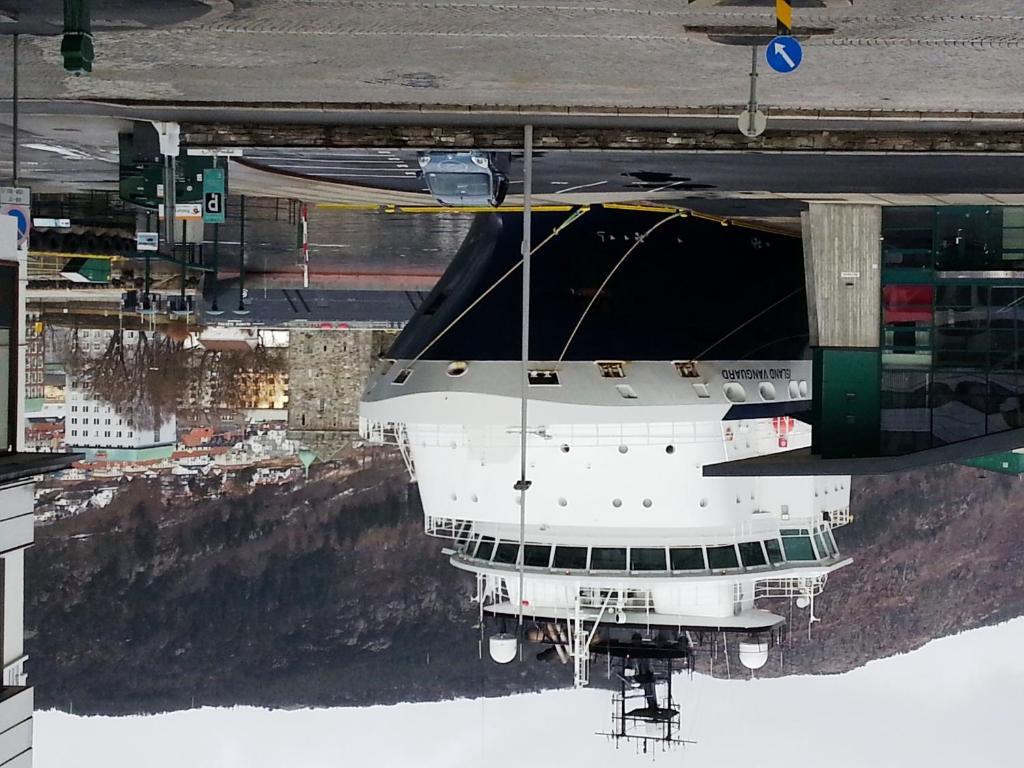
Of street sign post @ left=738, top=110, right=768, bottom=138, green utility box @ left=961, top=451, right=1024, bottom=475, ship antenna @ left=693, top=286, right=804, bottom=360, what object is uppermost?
street sign post @ left=738, top=110, right=768, bottom=138

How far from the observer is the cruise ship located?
73.2ft

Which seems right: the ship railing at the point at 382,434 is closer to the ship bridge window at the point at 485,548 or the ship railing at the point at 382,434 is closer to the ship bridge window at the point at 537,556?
the ship bridge window at the point at 485,548

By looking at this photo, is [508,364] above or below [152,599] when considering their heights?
above

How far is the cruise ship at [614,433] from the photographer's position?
73.2 ft

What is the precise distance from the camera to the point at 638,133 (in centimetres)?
1950

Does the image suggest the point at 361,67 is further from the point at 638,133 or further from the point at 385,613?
the point at 385,613

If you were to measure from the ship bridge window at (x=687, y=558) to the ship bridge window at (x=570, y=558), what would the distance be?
6.15 ft

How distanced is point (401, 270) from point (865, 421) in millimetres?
23977

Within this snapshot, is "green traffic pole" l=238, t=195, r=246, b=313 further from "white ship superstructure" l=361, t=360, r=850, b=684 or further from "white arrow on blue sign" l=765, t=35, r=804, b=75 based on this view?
"white arrow on blue sign" l=765, t=35, r=804, b=75

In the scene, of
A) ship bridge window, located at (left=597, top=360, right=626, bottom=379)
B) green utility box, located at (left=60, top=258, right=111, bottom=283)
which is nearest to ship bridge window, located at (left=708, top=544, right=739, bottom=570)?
ship bridge window, located at (left=597, top=360, right=626, bottom=379)

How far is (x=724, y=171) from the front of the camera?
72.0 ft

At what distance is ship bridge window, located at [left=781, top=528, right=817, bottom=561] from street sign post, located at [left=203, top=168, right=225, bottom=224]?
1397 cm

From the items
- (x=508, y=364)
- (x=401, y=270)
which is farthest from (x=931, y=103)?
(x=401, y=270)

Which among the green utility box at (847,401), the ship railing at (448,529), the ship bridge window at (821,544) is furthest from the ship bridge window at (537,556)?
the ship bridge window at (821,544)
